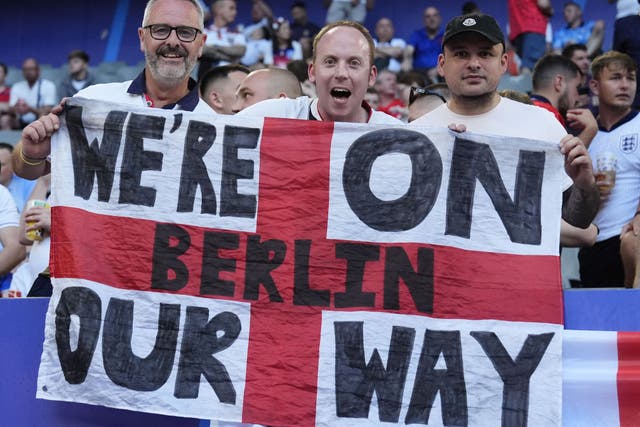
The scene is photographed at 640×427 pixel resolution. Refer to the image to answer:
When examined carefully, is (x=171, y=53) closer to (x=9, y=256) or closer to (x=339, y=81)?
(x=339, y=81)

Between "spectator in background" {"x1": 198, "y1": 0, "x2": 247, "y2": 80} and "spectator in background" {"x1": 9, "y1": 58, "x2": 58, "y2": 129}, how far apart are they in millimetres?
2321

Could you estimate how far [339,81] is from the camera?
4.67 m

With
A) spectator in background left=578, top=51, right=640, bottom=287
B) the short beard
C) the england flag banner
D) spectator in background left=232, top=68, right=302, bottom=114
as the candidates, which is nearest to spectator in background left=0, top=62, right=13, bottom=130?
spectator in background left=232, top=68, right=302, bottom=114

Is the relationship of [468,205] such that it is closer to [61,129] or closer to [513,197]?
[513,197]

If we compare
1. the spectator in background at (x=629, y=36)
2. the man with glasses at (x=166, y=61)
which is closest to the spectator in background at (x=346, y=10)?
the spectator in background at (x=629, y=36)

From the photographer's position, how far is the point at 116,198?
447 cm

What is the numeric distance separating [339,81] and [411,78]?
5697 mm

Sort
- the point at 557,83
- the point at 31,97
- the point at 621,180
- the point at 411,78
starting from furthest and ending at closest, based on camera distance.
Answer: the point at 31,97, the point at 411,78, the point at 557,83, the point at 621,180

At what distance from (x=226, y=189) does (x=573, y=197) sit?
1464 millimetres

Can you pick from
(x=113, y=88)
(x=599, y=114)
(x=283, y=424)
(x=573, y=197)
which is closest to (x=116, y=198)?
(x=113, y=88)

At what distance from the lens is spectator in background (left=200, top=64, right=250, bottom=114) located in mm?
6801

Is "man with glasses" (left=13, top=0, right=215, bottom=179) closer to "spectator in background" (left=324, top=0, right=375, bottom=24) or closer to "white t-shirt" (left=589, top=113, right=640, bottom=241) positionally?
"white t-shirt" (left=589, top=113, right=640, bottom=241)

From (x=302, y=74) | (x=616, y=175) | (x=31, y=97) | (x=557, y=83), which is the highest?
(x=31, y=97)

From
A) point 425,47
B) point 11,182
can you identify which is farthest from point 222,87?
point 425,47
